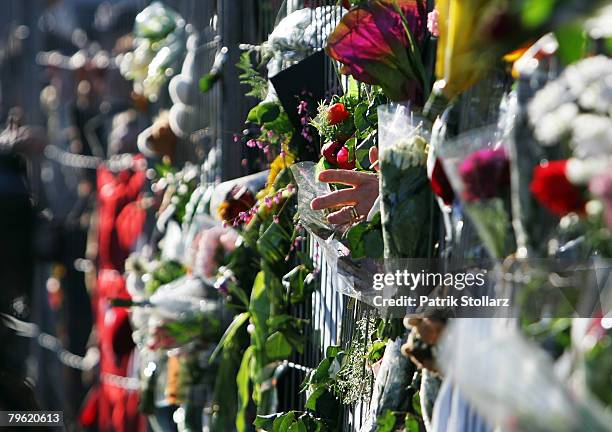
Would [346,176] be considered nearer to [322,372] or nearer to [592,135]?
[322,372]

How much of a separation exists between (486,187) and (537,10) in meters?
0.54

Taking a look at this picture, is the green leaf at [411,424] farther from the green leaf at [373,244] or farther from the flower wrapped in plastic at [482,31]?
the flower wrapped in plastic at [482,31]

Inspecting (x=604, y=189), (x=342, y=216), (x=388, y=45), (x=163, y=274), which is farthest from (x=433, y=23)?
(x=163, y=274)

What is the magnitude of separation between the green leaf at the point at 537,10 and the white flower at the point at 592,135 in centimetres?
19

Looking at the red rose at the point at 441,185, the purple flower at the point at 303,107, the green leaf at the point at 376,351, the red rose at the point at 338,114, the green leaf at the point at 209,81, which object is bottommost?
the green leaf at the point at 376,351

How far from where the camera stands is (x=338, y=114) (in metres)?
3.46

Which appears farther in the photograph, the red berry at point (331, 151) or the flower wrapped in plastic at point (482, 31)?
the red berry at point (331, 151)

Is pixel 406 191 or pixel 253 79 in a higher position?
pixel 253 79

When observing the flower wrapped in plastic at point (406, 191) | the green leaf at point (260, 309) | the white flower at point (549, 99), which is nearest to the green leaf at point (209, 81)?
the green leaf at point (260, 309)

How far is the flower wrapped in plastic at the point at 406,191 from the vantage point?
2.82 metres

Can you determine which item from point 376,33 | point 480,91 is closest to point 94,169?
point 376,33

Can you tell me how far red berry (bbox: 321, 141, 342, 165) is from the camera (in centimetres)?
350

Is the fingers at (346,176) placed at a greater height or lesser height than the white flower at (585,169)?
greater

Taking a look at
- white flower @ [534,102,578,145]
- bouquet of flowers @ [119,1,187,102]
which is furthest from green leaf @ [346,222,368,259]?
bouquet of flowers @ [119,1,187,102]
